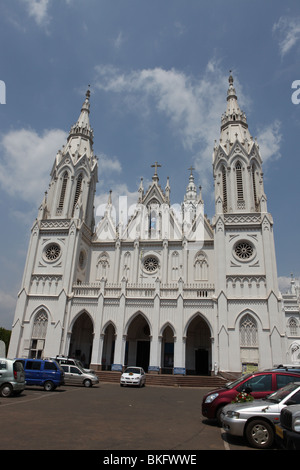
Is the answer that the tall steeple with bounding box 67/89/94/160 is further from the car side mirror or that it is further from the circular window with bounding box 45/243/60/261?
the car side mirror

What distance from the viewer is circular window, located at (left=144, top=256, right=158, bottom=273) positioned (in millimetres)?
37000

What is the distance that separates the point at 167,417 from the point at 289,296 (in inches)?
2030

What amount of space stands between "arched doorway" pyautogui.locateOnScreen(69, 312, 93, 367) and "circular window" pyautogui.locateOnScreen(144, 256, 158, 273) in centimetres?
863

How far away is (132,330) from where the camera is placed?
112 feet

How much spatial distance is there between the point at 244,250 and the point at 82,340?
20.3 m

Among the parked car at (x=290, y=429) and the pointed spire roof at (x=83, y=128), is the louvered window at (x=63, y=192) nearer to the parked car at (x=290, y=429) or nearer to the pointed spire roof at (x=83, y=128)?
the pointed spire roof at (x=83, y=128)

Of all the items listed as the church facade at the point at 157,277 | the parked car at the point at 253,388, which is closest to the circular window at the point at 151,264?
the church facade at the point at 157,277

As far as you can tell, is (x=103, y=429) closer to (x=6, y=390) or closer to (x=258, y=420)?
(x=258, y=420)

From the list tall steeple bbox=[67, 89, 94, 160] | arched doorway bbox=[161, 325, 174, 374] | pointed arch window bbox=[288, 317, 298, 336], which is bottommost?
arched doorway bbox=[161, 325, 174, 374]

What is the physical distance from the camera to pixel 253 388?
965cm

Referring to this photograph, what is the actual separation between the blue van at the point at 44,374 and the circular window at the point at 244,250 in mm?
21287

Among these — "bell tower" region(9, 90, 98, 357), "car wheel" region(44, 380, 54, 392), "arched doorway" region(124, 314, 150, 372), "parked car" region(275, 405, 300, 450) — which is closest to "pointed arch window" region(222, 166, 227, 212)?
"arched doorway" region(124, 314, 150, 372)
